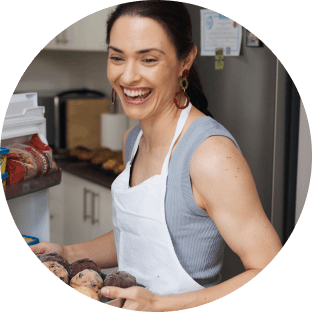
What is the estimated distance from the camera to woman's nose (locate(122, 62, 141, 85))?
3.08 feet

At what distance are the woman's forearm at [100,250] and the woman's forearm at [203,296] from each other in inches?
16.3

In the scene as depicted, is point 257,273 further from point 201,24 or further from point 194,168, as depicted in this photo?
point 201,24

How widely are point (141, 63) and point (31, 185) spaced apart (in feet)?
1.69

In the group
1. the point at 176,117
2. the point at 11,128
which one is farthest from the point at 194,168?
the point at 11,128

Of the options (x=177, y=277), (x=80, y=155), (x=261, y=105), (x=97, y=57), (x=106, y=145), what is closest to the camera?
(x=177, y=277)

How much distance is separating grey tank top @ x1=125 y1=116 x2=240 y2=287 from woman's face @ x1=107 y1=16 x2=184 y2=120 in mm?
123

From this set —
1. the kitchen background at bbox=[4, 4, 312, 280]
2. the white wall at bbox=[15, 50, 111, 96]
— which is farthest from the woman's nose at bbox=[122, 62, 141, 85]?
the white wall at bbox=[15, 50, 111, 96]

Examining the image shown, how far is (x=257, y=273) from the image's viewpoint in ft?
2.87

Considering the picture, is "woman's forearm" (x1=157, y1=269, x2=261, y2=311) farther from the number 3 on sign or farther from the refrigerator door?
the number 3 on sign

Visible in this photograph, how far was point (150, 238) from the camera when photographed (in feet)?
3.31

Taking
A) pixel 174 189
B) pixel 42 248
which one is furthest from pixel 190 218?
pixel 42 248

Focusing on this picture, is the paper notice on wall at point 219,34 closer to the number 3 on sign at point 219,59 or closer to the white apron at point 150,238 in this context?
the number 3 on sign at point 219,59

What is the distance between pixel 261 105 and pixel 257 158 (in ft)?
0.74

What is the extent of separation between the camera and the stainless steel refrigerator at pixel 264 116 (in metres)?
1.70
